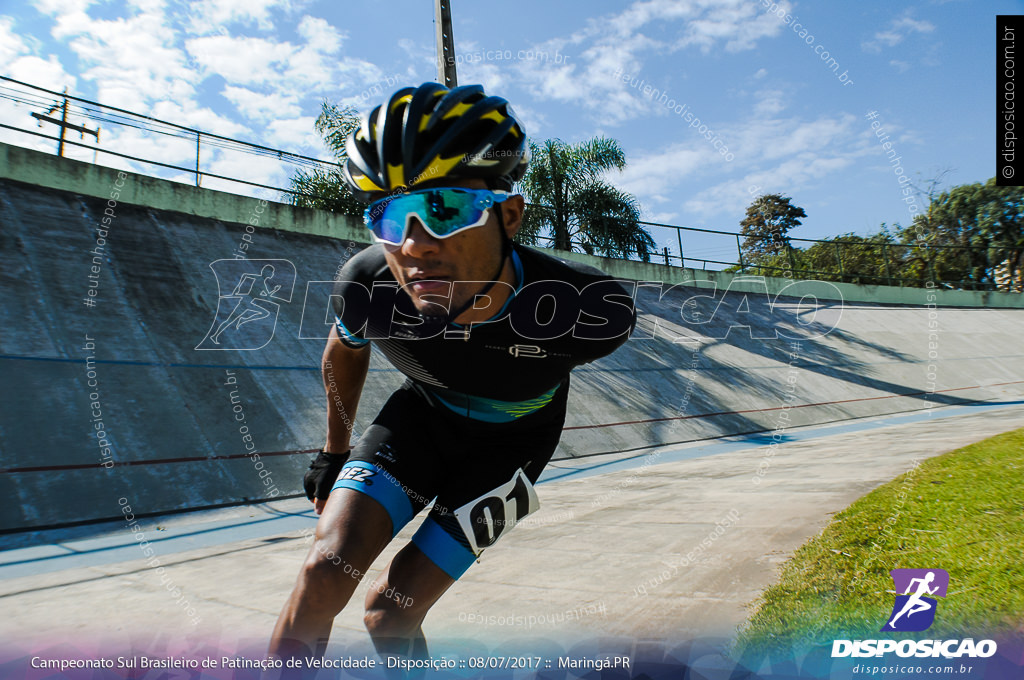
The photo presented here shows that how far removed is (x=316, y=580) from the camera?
1.57m

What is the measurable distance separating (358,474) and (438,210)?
2.81ft

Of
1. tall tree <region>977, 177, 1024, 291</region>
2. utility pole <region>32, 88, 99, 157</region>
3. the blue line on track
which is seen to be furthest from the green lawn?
tall tree <region>977, 177, 1024, 291</region>

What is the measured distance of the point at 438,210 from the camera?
5.85 feet

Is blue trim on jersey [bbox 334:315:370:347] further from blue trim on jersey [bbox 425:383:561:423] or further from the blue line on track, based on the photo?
the blue line on track

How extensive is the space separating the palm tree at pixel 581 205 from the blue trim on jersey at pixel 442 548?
45.0 ft

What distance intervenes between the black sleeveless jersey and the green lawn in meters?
1.35

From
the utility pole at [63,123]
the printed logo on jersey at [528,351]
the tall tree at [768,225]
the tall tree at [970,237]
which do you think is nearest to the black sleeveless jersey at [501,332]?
the printed logo on jersey at [528,351]

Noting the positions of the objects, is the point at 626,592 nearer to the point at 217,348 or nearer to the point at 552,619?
the point at 552,619

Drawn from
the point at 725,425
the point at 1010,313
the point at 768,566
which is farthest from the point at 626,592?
the point at 1010,313

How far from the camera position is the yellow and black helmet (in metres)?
1.83

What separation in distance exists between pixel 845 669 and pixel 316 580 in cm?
177

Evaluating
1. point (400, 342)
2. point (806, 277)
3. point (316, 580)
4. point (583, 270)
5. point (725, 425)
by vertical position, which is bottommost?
point (725, 425)

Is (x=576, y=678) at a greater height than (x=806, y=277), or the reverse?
(x=806, y=277)

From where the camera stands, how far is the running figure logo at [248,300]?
8148mm
